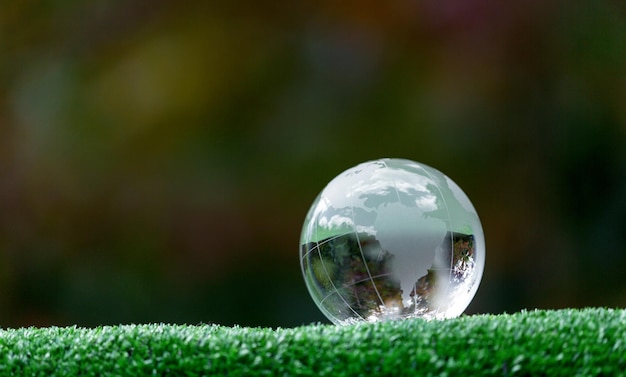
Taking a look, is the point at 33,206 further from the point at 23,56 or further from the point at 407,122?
the point at 407,122

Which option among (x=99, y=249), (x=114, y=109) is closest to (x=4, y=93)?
(x=114, y=109)

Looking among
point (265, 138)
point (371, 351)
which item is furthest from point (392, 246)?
point (265, 138)

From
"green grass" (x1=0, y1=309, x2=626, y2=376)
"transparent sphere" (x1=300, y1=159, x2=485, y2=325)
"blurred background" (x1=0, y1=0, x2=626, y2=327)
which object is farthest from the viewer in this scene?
"blurred background" (x1=0, y1=0, x2=626, y2=327)

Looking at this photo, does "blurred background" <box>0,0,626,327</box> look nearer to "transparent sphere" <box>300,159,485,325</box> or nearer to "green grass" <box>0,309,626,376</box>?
"transparent sphere" <box>300,159,485,325</box>

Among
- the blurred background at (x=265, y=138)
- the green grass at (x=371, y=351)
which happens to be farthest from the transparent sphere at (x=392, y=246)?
the blurred background at (x=265, y=138)

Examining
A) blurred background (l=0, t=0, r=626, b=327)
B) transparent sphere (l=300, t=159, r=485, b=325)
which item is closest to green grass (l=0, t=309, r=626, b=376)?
transparent sphere (l=300, t=159, r=485, b=325)

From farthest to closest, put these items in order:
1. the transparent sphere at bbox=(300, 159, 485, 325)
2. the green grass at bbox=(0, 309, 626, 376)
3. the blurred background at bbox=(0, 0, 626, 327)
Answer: the blurred background at bbox=(0, 0, 626, 327)
the transparent sphere at bbox=(300, 159, 485, 325)
the green grass at bbox=(0, 309, 626, 376)
